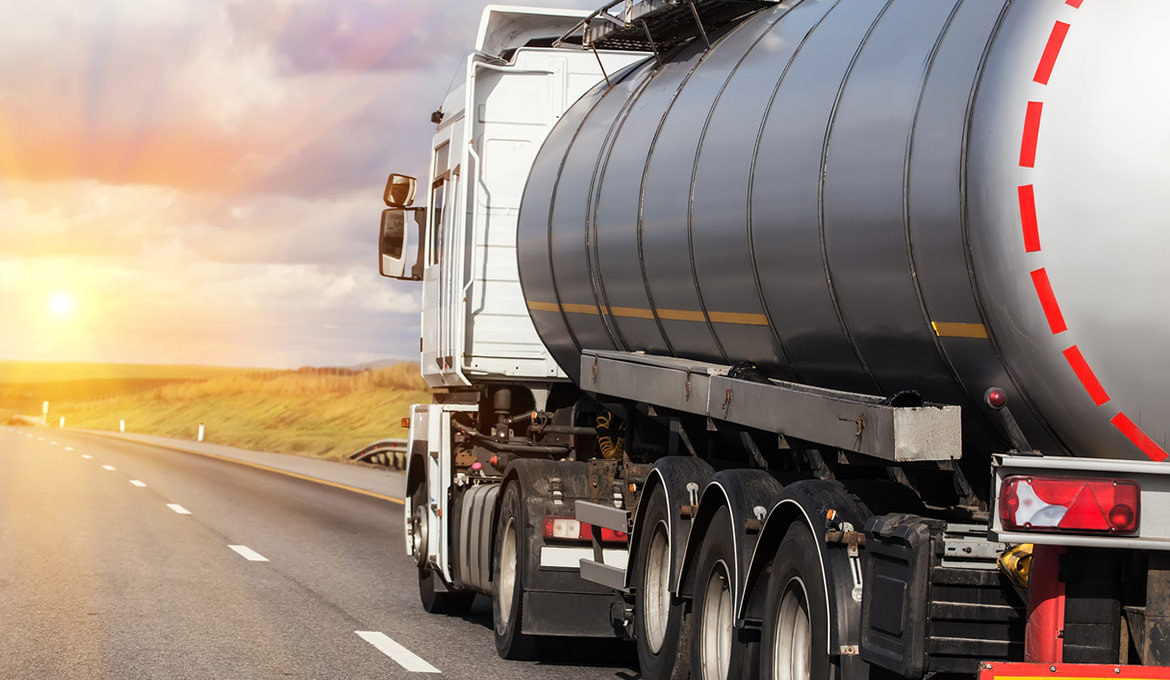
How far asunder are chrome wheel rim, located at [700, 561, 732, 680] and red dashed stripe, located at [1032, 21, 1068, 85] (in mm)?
2948

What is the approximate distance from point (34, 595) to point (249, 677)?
4222mm

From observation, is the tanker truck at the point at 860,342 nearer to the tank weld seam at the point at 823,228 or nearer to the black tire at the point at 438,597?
the tank weld seam at the point at 823,228

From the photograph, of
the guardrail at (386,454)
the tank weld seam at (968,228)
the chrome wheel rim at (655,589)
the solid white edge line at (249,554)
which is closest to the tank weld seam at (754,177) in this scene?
the tank weld seam at (968,228)

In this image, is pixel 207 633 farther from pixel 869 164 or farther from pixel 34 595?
pixel 869 164

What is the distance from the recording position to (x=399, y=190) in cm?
1296

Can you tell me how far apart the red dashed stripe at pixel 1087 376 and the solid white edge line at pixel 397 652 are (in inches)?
206

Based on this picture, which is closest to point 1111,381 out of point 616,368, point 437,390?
point 616,368

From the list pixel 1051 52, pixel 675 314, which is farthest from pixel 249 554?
pixel 1051 52

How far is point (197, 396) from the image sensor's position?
3588 inches

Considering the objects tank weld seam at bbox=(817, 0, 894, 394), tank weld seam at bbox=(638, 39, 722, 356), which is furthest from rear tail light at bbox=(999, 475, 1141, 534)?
tank weld seam at bbox=(638, 39, 722, 356)

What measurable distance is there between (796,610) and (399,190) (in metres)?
7.51

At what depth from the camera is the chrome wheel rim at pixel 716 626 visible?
7164 mm

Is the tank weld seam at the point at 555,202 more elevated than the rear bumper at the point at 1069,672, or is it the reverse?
the tank weld seam at the point at 555,202

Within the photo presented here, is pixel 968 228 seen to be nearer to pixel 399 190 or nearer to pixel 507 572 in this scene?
pixel 507 572
